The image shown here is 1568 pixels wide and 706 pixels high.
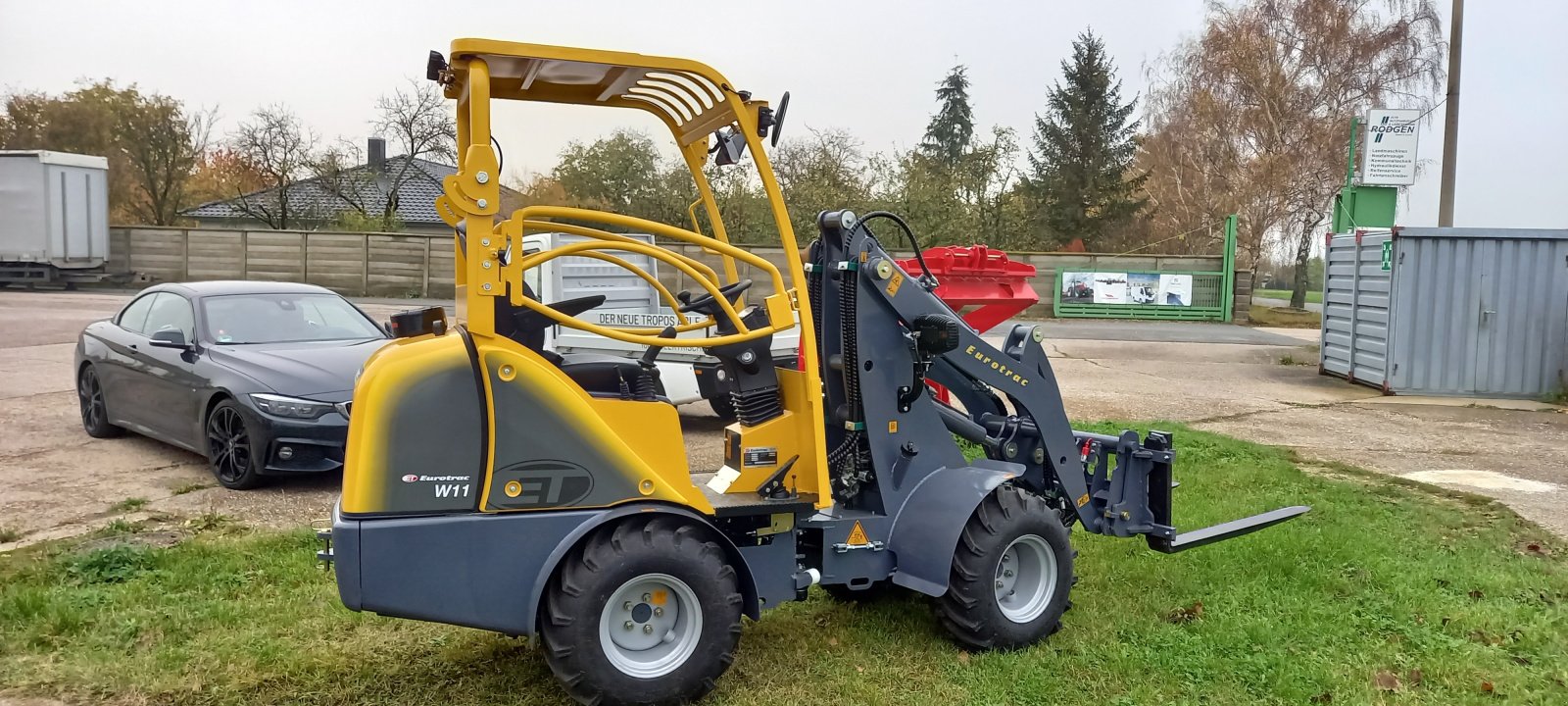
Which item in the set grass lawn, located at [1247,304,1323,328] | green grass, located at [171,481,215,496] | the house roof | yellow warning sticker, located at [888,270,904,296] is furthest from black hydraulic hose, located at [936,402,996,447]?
the house roof

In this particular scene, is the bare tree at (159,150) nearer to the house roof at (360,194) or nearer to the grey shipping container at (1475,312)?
the house roof at (360,194)

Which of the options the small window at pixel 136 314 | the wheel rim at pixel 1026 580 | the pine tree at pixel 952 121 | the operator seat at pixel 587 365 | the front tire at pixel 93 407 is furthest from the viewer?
the pine tree at pixel 952 121

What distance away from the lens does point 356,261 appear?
2798cm

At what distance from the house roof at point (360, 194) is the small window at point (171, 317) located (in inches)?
990

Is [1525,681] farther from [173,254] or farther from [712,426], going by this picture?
[173,254]

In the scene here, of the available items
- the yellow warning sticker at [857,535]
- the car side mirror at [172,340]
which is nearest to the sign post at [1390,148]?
the yellow warning sticker at [857,535]

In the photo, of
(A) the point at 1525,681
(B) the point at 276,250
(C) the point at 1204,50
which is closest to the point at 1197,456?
(A) the point at 1525,681

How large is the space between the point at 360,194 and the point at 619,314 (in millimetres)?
28145

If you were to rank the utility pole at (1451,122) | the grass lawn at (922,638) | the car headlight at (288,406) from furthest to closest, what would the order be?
the utility pole at (1451,122) < the car headlight at (288,406) < the grass lawn at (922,638)

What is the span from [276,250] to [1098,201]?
90.1 ft

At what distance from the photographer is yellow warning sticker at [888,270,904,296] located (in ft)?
14.5

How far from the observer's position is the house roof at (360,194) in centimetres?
3375

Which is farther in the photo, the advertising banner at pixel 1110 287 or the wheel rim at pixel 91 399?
the advertising banner at pixel 1110 287

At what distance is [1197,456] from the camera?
8.84 m
